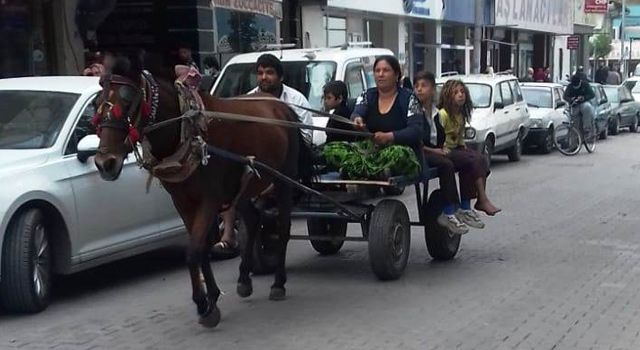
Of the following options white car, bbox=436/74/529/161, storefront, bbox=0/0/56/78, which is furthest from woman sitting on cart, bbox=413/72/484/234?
storefront, bbox=0/0/56/78

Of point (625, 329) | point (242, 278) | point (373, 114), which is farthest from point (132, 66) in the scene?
point (625, 329)

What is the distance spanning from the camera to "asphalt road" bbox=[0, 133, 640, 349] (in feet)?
22.5

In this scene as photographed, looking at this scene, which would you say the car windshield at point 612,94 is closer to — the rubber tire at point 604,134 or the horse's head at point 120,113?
the rubber tire at point 604,134

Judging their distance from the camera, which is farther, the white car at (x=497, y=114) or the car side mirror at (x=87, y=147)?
the white car at (x=497, y=114)

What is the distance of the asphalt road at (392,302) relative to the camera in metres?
6.84

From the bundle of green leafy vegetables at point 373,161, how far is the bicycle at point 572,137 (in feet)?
47.6

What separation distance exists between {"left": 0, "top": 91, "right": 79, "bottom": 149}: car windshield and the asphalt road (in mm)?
1367

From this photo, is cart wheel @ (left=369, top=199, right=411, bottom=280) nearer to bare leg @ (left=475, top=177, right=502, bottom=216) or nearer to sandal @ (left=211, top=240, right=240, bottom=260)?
bare leg @ (left=475, top=177, right=502, bottom=216)

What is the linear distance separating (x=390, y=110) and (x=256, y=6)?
1218cm

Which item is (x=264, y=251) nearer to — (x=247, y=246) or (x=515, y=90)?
(x=247, y=246)

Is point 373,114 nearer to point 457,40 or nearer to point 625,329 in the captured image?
point 625,329

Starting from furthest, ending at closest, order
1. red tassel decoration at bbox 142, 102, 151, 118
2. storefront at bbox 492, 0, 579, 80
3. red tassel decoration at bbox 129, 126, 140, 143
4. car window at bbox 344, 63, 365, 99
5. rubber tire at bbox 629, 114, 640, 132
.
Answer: storefront at bbox 492, 0, 579, 80 → rubber tire at bbox 629, 114, 640, 132 → car window at bbox 344, 63, 365, 99 → red tassel decoration at bbox 142, 102, 151, 118 → red tassel decoration at bbox 129, 126, 140, 143

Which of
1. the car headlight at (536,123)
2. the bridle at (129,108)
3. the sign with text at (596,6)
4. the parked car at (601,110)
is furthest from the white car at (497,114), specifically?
the sign with text at (596,6)

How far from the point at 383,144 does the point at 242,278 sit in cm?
170
